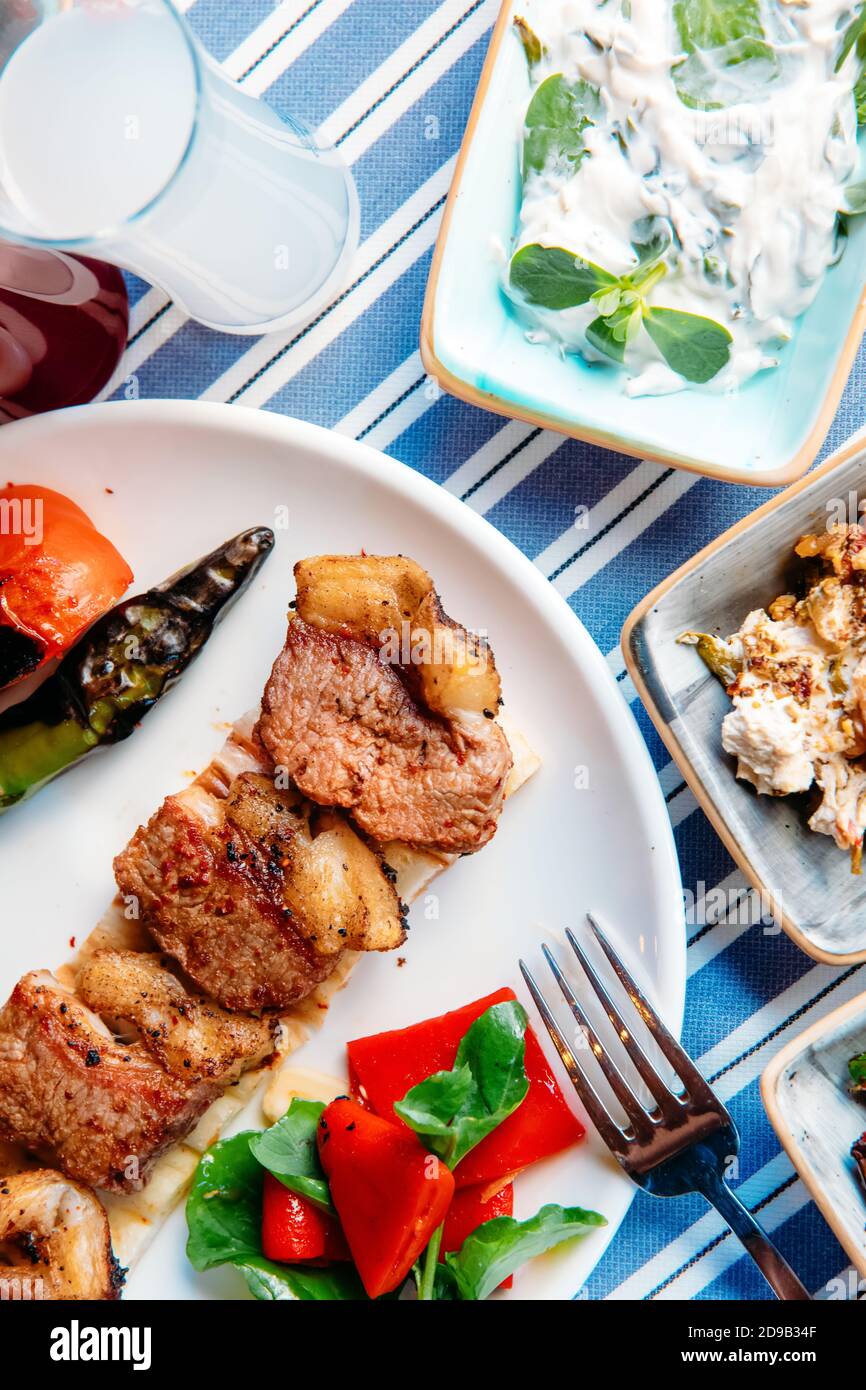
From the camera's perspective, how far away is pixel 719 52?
3.36 m

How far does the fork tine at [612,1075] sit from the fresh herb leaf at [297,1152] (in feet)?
2.89

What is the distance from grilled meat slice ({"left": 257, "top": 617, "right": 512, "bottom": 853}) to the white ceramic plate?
0.43m

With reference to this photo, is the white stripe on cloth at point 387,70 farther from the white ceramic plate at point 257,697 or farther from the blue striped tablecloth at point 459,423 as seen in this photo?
the white ceramic plate at point 257,697

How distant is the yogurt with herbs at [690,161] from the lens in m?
3.33

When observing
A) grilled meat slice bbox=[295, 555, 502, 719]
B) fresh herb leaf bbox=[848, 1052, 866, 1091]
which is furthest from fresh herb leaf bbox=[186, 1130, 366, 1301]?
fresh herb leaf bbox=[848, 1052, 866, 1091]

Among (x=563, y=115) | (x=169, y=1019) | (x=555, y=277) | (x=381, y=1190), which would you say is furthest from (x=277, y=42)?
(x=381, y=1190)

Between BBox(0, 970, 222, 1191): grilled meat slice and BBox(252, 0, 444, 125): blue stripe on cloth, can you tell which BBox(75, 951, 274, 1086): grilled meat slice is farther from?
BBox(252, 0, 444, 125): blue stripe on cloth

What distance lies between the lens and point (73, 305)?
3715mm

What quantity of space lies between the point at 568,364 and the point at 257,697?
1.49 m

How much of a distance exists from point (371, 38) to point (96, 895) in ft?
10.1

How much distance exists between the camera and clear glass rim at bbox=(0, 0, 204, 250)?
2.95m

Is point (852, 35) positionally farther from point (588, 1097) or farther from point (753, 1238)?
point (753, 1238)
